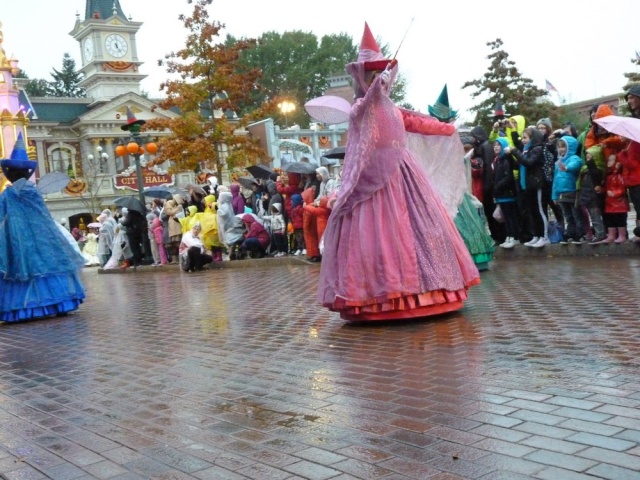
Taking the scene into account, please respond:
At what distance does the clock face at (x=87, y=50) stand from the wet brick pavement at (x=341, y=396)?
51404mm

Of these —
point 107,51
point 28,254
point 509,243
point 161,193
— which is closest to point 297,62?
point 107,51

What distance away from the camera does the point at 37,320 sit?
30.2ft

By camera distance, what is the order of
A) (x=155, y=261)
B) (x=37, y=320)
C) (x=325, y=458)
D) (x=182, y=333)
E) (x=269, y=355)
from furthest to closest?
(x=155, y=261)
(x=37, y=320)
(x=182, y=333)
(x=269, y=355)
(x=325, y=458)

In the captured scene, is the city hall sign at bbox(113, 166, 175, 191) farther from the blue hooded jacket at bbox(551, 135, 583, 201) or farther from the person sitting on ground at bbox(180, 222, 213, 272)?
the blue hooded jacket at bbox(551, 135, 583, 201)

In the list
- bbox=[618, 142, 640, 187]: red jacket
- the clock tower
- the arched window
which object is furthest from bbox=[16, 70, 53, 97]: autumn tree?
bbox=[618, 142, 640, 187]: red jacket

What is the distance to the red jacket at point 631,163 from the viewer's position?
9547 millimetres

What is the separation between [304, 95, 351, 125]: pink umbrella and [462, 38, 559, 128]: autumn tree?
1161 inches

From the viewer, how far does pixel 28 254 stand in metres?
8.85

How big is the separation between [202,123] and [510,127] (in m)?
17.2

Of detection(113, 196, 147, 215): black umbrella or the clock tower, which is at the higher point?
the clock tower

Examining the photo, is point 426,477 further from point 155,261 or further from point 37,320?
point 155,261

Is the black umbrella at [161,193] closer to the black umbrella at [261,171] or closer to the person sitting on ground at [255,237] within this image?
the black umbrella at [261,171]

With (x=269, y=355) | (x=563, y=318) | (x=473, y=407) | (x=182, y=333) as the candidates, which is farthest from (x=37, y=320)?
(x=473, y=407)

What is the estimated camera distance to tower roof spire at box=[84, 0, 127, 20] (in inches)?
2210
